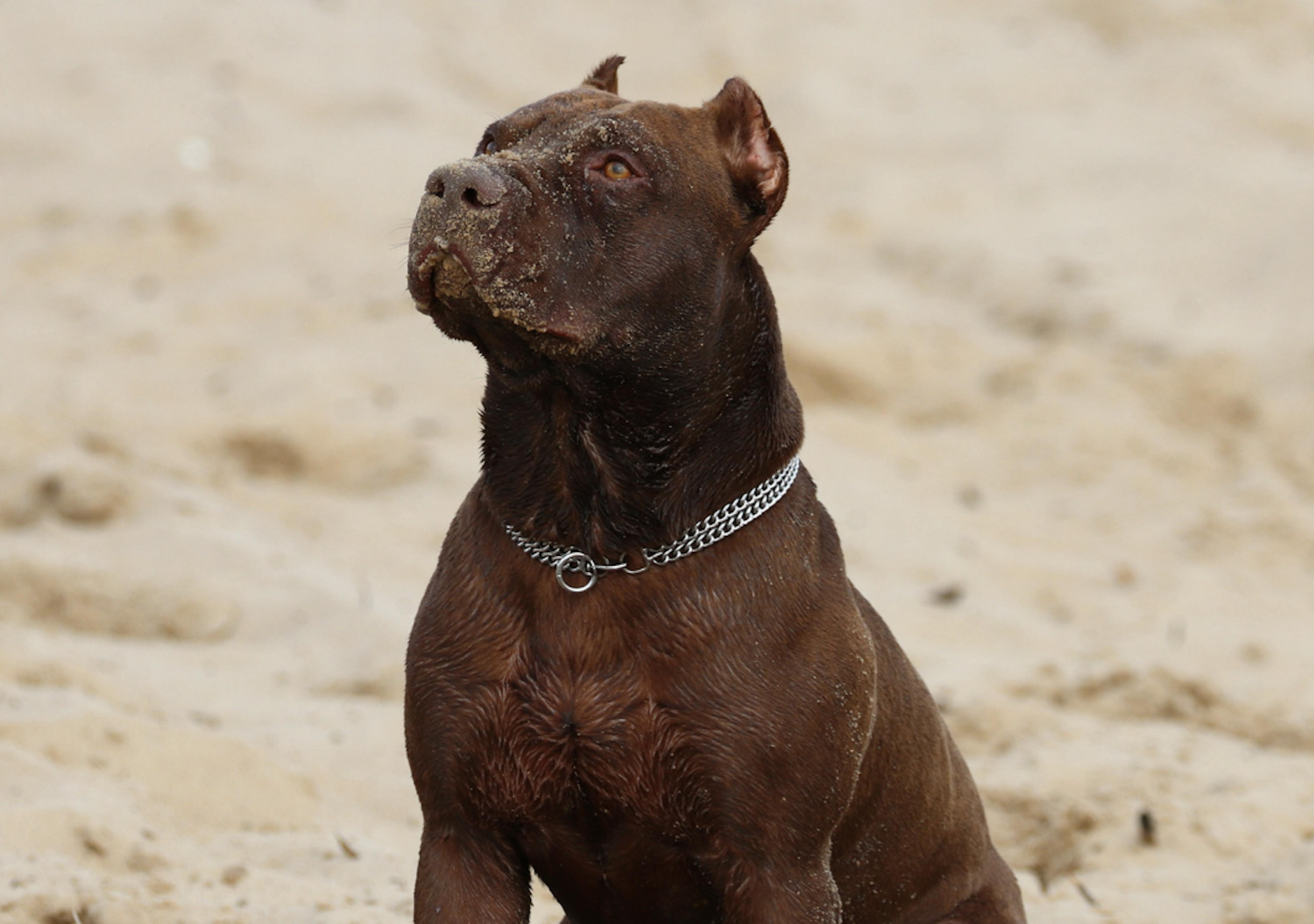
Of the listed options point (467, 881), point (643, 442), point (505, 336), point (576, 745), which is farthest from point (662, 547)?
point (467, 881)

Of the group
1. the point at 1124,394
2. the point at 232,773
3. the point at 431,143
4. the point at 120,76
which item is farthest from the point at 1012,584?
the point at 120,76

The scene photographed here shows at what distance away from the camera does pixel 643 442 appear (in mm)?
3561

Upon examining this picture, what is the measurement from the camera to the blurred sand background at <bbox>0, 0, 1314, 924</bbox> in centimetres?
552

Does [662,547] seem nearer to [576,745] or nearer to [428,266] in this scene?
[576,745]

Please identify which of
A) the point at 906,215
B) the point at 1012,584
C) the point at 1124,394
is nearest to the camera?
the point at 1012,584

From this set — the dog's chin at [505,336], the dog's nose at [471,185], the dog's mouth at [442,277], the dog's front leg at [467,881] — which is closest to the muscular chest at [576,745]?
the dog's front leg at [467,881]

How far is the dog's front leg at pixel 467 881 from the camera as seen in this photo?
3.49m

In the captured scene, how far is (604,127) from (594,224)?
21 centimetres

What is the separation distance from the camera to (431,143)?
12984 mm

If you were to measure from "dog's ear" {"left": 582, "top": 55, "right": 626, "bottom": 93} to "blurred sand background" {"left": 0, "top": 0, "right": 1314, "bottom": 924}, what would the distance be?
1.88 feet

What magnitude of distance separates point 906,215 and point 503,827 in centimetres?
972

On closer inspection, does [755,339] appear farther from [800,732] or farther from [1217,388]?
[1217,388]

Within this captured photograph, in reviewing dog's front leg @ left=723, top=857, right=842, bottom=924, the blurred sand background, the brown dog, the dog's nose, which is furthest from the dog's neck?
dog's front leg @ left=723, top=857, right=842, bottom=924

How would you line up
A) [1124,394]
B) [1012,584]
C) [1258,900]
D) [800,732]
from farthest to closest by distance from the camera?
[1124,394], [1012,584], [1258,900], [800,732]
